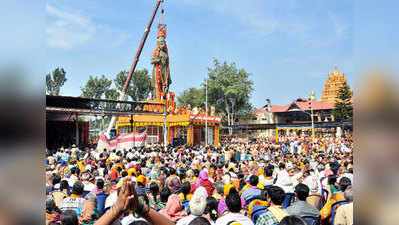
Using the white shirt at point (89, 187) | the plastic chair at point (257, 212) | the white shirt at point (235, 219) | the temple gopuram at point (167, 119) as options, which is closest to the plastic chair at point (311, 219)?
the plastic chair at point (257, 212)

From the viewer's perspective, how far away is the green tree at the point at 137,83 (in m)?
45.4

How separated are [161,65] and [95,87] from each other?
59.7 feet

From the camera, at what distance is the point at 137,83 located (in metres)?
46.1

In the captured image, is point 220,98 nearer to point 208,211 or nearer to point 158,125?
point 158,125

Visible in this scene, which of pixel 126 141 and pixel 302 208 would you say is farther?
pixel 126 141

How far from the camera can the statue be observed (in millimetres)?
29172

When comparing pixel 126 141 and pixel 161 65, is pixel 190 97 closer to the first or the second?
pixel 161 65

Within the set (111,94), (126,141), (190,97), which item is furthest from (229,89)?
(126,141)

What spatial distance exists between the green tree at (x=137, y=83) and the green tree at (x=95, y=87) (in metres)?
2.08

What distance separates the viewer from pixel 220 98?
48344mm
